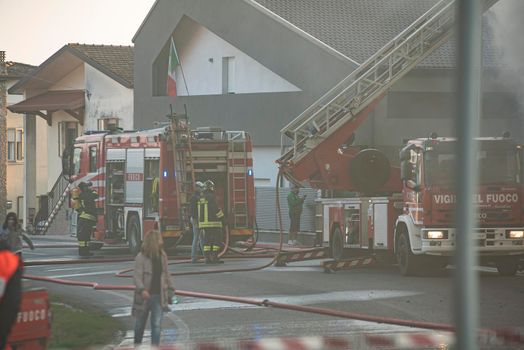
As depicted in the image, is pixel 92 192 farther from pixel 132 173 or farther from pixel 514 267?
pixel 514 267

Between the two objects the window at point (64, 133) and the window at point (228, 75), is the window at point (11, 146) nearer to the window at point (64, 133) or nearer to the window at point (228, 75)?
the window at point (64, 133)

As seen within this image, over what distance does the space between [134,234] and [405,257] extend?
8.77m

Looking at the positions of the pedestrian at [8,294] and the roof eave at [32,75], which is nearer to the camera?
the pedestrian at [8,294]

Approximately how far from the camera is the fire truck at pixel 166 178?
26.5 metres

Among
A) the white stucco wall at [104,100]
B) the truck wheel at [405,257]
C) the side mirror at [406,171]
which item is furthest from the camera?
the white stucco wall at [104,100]

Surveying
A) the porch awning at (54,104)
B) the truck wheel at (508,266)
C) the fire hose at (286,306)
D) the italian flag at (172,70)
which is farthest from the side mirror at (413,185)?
the porch awning at (54,104)

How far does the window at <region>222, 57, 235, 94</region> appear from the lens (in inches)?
1592

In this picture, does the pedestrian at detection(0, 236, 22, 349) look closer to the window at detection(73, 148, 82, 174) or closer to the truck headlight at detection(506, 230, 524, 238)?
the truck headlight at detection(506, 230, 524, 238)

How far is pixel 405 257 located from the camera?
21.1 m

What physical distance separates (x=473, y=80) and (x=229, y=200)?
892 inches

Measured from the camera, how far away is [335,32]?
1465 inches

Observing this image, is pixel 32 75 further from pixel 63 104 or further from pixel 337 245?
pixel 337 245

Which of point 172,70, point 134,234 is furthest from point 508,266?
point 172,70

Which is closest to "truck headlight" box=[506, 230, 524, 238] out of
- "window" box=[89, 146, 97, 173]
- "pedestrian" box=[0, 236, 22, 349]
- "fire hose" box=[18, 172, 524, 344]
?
"fire hose" box=[18, 172, 524, 344]
